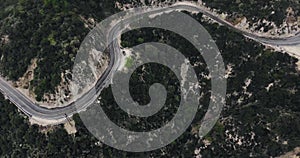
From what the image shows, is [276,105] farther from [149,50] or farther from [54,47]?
[54,47]

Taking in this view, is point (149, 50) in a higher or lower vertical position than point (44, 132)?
higher

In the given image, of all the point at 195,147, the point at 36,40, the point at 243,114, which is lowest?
the point at 195,147

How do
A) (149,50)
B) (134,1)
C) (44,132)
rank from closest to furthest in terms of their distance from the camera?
(44,132) → (149,50) → (134,1)

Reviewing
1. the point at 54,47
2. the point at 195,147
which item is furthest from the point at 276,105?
the point at 54,47

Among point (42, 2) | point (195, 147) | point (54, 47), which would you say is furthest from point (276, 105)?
point (42, 2)

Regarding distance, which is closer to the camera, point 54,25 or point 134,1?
point 54,25

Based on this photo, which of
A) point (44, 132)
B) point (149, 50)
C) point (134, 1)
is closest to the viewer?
point (44, 132)

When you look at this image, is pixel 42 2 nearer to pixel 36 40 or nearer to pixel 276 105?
pixel 36 40

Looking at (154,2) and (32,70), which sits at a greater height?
(154,2)

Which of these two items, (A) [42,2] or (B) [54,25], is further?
(A) [42,2]
